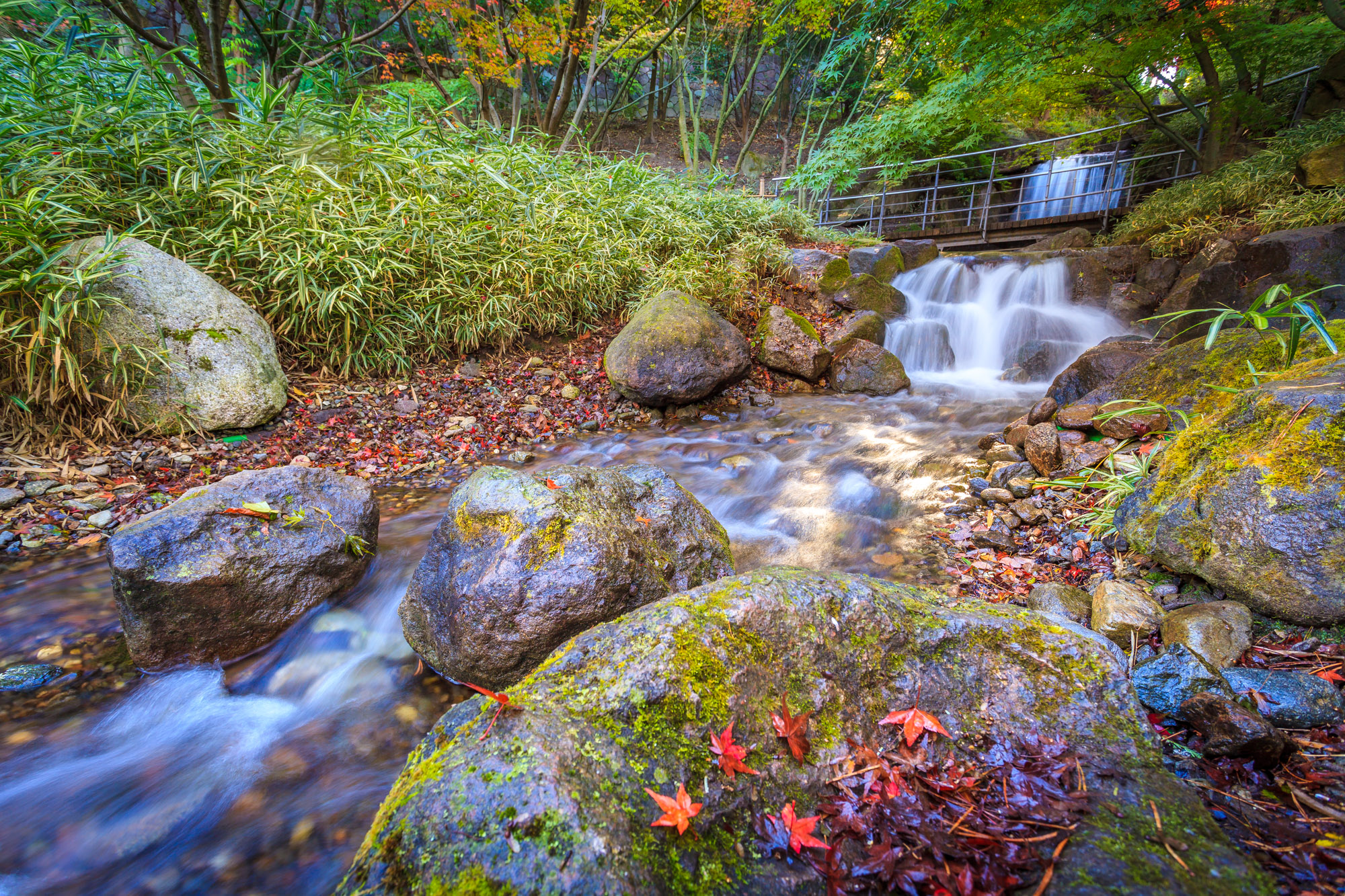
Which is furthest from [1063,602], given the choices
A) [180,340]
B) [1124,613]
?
[180,340]

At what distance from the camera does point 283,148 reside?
15.3 feet

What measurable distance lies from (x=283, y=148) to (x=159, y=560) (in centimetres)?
418

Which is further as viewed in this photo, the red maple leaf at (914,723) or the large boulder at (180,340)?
the large boulder at (180,340)

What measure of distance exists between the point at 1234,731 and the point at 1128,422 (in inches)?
94.9

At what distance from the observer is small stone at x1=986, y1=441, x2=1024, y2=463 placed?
12.4 ft

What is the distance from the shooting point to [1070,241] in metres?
9.45

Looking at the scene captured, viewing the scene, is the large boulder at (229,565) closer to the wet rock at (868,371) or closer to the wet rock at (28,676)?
the wet rock at (28,676)

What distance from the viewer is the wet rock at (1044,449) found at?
335cm

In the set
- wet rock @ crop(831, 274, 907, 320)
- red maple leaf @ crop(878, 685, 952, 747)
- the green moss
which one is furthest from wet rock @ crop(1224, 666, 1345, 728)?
wet rock @ crop(831, 274, 907, 320)

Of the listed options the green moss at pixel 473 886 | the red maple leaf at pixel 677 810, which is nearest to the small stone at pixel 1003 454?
the red maple leaf at pixel 677 810

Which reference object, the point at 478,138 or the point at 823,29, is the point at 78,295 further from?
the point at 823,29

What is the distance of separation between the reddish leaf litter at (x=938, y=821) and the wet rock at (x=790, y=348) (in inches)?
204

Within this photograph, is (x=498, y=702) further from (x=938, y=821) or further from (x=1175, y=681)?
(x=1175, y=681)

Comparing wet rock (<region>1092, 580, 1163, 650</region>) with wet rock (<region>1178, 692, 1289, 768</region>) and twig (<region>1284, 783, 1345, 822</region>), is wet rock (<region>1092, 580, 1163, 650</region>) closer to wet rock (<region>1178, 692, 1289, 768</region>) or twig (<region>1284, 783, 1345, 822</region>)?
wet rock (<region>1178, 692, 1289, 768</region>)
